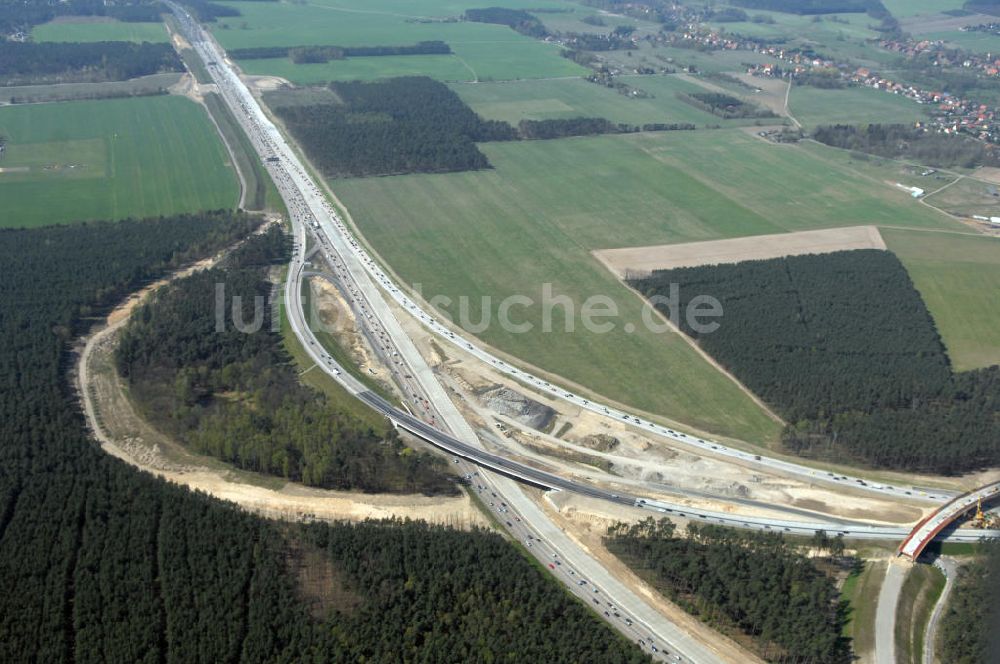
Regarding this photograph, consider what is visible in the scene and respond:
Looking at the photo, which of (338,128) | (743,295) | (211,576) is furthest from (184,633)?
(338,128)

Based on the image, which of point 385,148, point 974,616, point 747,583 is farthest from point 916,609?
point 385,148

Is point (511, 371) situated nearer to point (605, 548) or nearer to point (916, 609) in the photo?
point (605, 548)

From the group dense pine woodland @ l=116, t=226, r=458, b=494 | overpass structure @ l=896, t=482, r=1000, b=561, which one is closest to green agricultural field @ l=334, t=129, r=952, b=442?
overpass structure @ l=896, t=482, r=1000, b=561

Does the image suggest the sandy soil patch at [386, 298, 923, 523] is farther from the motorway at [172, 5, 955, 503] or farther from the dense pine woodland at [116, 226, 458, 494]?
the dense pine woodland at [116, 226, 458, 494]

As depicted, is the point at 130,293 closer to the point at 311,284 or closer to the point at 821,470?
the point at 311,284

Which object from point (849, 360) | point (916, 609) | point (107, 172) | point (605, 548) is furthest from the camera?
point (107, 172)
